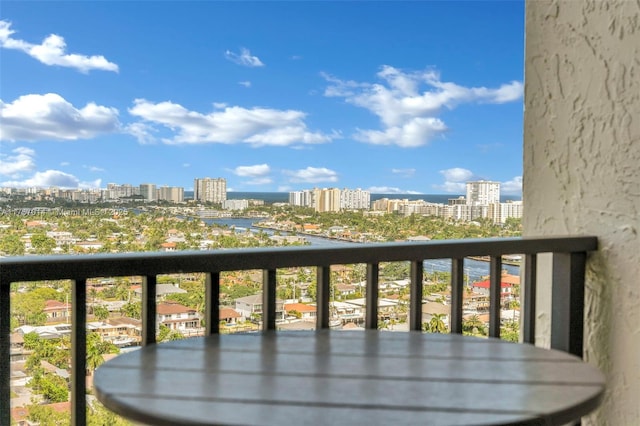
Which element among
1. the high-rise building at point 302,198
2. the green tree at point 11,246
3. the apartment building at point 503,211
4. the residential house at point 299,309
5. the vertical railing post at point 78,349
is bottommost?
the residential house at point 299,309

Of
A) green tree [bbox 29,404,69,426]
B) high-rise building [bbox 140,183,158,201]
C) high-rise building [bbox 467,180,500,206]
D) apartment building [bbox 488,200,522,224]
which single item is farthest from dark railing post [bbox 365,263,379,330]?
high-rise building [bbox 140,183,158,201]

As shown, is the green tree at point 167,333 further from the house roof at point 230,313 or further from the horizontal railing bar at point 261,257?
the horizontal railing bar at point 261,257

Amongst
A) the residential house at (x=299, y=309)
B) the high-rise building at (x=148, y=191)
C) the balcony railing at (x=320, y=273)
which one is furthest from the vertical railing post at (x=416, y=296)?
the high-rise building at (x=148, y=191)

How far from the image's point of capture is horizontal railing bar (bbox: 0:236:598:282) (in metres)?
1.52

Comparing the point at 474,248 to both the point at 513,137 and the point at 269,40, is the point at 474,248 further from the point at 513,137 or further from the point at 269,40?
the point at 269,40

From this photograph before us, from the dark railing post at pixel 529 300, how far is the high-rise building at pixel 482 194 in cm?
796

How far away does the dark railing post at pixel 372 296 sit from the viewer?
204 centimetres

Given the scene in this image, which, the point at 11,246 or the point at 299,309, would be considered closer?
the point at 299,309

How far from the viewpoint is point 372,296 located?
204 cm

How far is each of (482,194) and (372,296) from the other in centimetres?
985

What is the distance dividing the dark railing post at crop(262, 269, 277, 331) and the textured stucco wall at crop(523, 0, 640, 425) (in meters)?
1.23

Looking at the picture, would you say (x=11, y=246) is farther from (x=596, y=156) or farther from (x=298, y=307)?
(x=596, y=156)

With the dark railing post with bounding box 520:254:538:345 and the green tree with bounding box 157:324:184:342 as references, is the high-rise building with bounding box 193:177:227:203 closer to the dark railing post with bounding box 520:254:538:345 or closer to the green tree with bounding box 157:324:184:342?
the green tree with bounding box 157:324:184:342

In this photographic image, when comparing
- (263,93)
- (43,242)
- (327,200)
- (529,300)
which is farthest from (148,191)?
(529,300)
